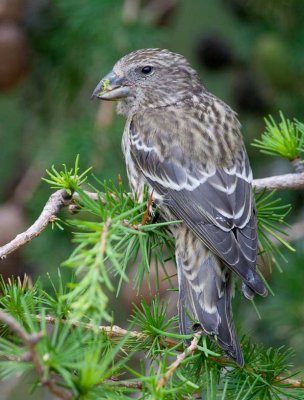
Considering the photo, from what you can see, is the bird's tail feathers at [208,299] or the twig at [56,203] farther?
the bird's tail feathers at [208,299]

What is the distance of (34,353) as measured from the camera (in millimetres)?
1370

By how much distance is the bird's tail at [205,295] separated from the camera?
206 cm

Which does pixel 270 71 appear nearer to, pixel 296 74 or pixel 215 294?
pixel 296 74

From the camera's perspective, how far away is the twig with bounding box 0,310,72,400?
4.41ft

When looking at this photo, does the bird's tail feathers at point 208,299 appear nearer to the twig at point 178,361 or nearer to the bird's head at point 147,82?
the twig at point 178,361

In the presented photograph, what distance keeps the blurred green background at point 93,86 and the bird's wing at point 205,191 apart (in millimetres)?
453

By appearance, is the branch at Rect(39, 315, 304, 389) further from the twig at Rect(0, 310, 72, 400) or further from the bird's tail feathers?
the twig at Rect(0, 310, 72, 400)

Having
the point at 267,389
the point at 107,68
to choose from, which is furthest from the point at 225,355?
the point at 107,68

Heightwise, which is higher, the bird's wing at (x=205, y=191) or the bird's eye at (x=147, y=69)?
the bird's eye at (x=147, y=69)

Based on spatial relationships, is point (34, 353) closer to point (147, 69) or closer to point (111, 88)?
point (111, 88)

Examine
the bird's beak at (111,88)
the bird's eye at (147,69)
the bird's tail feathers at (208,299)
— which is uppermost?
the bird's eye at (147,69)

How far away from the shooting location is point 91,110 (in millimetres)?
3535

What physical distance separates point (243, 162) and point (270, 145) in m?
0.21

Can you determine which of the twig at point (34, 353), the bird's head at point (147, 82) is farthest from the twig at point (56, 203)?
the bird's head at point (147, 82)
